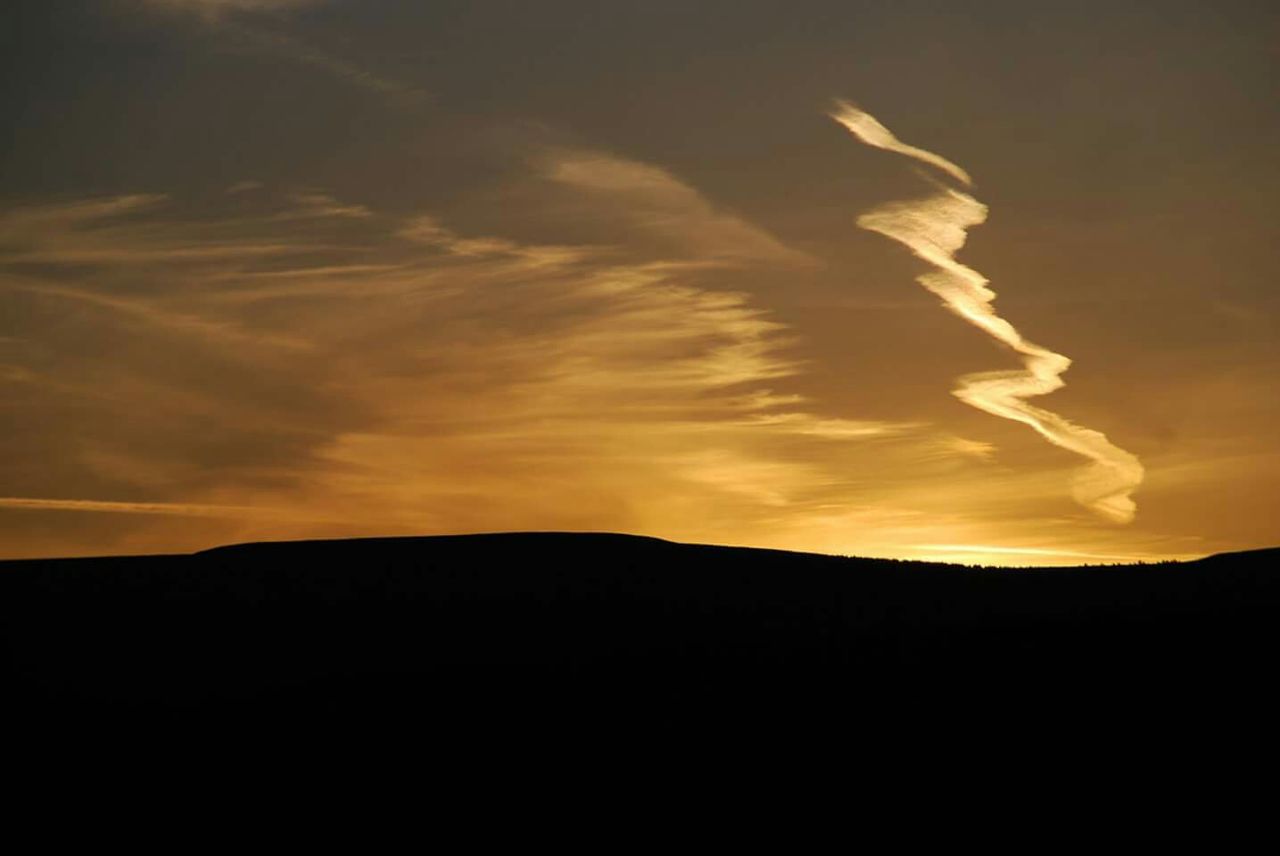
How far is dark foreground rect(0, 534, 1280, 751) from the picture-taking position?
701 inches

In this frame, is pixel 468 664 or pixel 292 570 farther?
pixel 292 570

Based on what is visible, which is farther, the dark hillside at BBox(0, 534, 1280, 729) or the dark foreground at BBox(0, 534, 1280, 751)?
the dark hillside at BBox(0, 534, 1280, 729)

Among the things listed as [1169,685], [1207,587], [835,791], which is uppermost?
[1207,587]

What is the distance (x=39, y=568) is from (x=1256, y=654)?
2299 cm

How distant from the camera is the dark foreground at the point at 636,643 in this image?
1781 cm

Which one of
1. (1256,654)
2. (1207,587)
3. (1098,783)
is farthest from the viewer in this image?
(1207,587)

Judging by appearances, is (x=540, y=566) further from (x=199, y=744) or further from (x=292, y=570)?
(x=199, y=744)

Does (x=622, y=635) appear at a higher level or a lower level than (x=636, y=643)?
higher

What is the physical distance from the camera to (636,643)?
22.0m

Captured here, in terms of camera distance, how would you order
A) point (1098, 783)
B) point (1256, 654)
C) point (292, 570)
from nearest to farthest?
1. point (1098, 783)
2. point (1256, 654)
3. point (292, 570)

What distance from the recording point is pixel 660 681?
771 inches

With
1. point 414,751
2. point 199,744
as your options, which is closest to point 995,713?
point 414,751

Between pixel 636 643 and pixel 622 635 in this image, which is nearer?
pixel 636 643

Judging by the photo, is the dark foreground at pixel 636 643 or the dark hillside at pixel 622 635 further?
the dark hillside at pixel 622 635
